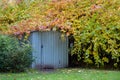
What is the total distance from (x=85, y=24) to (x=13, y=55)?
3.65 meters

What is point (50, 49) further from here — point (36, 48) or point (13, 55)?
point (13, 55)

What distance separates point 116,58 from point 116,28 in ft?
4.37

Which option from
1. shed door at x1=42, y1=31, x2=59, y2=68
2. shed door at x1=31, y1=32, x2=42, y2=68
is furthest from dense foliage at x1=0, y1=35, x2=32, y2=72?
shed door at x1=42, y1=31, x2=59, y2=68

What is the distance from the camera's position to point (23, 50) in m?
13.6

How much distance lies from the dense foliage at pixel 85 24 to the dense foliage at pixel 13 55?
1103 millimetres

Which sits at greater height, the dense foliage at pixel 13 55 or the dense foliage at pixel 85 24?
the dense foliage at pixel 85 24

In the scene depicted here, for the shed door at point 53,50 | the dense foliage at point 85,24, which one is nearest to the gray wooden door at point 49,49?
the shed door at point 53,50

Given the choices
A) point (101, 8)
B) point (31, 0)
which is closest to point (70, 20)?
point (101, 8)

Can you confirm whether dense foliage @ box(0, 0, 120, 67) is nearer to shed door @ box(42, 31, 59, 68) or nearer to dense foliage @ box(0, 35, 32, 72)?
shed door @ box(42, 31, 59, 68)

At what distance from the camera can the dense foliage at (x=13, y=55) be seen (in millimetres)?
13445

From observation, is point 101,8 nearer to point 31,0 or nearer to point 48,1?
point 48,1

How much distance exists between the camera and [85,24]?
15.1 metres

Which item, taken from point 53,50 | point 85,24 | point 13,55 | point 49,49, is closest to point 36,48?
point 49,49

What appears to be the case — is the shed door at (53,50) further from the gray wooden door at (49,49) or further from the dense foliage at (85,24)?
the dense foliage at (85,24)
